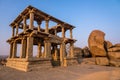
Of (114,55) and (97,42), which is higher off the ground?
(97,42)

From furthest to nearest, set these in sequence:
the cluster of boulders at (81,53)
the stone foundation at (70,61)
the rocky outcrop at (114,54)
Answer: the cluster of boulders at (81,53), the rocky outcrop at (114,54), the stone foundation at (70,61)

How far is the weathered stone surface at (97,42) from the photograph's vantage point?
2433 cm

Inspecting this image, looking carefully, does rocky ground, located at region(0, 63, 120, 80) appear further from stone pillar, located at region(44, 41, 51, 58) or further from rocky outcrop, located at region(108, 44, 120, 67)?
rocky outcrop, located at region(108, 44, 120, 67)

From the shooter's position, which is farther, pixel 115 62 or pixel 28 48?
pixel 115 62

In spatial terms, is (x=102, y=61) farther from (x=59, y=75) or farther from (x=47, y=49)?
(x=59, y=75)

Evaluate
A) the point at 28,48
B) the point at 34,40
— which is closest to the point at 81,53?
the point at 34,40

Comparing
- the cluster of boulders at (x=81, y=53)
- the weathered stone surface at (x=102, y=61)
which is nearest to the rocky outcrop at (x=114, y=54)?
the weathered stone surface at (x=102, y=61)

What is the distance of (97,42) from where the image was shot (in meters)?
24.7

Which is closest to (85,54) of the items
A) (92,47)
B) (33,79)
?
(92,47)

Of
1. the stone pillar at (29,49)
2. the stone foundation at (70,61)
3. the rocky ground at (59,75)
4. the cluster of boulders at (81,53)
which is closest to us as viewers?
the rocky ground at (59,75)

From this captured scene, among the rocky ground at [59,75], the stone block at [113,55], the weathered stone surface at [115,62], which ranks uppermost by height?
the stone block at [113,55]

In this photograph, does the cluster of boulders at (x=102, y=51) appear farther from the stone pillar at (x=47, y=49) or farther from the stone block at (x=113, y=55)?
the stone pillar at (x=47, y=49)

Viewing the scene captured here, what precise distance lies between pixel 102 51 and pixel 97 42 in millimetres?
2423

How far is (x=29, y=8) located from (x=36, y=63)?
26.3 feet
